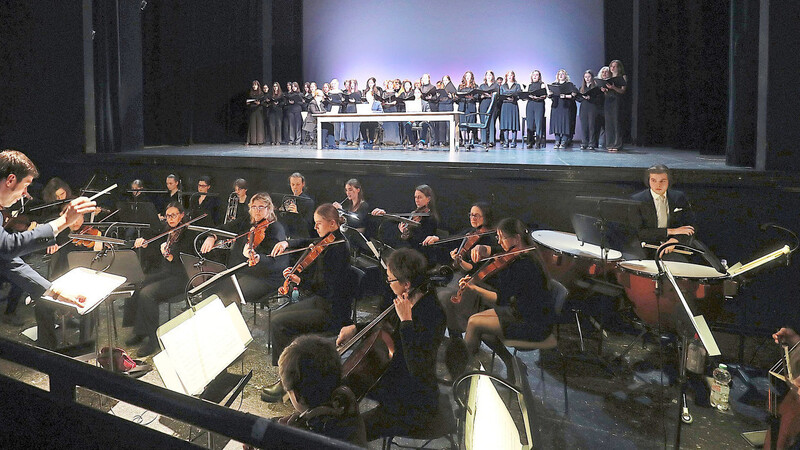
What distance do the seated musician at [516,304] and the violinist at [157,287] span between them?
2598 mm

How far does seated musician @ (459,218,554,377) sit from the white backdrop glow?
409 inches

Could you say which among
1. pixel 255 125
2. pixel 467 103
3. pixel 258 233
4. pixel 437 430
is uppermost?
pixel 467 103

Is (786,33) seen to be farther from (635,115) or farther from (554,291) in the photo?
(635,115)

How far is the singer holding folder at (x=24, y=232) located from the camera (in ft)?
9.25

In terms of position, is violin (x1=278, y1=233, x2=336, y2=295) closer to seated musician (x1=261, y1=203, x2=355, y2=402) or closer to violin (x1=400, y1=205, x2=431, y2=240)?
seated musician (x1=261, y1=203, x2=355, y2=402)

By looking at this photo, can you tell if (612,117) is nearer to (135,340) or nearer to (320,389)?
(135,340)

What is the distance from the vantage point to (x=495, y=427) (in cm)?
167

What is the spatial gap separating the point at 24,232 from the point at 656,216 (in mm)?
4559

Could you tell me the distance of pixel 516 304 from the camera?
3.71 meters

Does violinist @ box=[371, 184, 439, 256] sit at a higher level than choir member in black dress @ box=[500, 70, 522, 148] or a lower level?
lower

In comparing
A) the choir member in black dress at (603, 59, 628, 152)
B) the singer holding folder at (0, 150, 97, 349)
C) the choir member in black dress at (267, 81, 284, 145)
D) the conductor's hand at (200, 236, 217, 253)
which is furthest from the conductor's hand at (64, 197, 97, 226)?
the choir member in black dress at (267, 81, 284, 145)

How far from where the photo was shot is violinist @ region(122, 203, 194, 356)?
15.5ft

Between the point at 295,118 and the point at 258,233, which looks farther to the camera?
the point at 295,118

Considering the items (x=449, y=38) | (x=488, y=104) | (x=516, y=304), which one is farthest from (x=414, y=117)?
(x=516, y=304)
